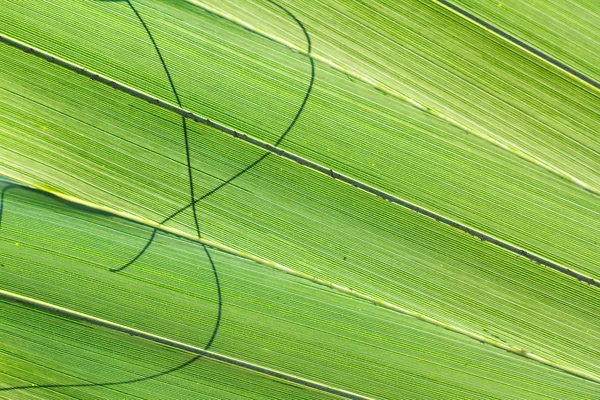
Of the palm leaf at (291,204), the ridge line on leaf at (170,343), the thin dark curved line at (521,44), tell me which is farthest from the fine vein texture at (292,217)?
the thin dark curved line at (521,44)

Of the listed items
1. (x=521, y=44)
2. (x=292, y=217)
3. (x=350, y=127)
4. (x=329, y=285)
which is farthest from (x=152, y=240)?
(x=521, y=44)

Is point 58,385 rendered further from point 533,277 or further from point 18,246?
point 533,277

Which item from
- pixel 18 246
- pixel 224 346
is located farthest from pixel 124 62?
pixel 224 346

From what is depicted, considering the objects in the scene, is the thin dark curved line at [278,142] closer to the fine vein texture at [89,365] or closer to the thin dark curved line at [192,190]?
the thin dark curved line at [192,190]

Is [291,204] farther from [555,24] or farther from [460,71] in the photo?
[555,24]

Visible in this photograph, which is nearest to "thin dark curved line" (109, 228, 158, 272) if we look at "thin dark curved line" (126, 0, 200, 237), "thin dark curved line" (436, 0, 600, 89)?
"thin dark curved line" (126, 0, 200, 237)

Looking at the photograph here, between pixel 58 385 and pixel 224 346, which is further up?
pixel 224 346
